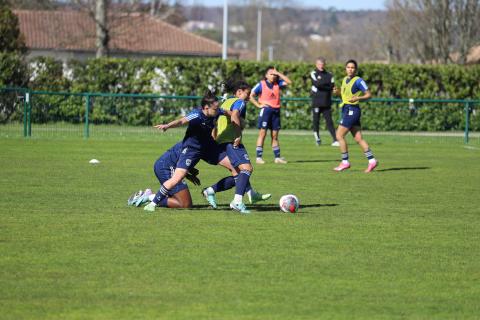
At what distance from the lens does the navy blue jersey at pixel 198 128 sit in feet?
41.8

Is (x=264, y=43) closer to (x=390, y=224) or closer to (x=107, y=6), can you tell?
(x=107, y=6)

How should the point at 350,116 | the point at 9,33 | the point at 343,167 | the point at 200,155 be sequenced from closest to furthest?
1. the point at 200,155
2. the point at 350,116
3. the point at 343,167
4. the point at 9,33

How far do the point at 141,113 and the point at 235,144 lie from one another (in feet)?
58.2

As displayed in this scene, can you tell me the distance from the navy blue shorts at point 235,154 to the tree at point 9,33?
24.5 meters

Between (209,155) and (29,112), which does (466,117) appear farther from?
(209,155)

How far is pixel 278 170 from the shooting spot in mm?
20500

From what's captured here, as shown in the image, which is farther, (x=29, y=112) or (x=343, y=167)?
(x=29, y=112)

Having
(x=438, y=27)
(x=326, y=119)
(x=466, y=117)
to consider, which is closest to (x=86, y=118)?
(x=326, y=119)

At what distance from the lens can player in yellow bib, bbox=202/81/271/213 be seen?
43.6 feet

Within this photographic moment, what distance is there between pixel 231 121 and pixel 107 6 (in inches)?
1361

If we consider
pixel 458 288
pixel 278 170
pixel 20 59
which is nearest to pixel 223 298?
pixel 458 288

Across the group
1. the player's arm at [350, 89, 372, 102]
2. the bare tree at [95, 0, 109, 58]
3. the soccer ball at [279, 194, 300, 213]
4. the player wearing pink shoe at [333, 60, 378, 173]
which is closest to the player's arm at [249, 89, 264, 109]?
the player wearing pink shoe at [333, 60, 378, 173]

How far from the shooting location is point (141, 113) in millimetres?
31031

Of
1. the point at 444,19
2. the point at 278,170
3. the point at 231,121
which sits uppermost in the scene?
the point at 444,19
